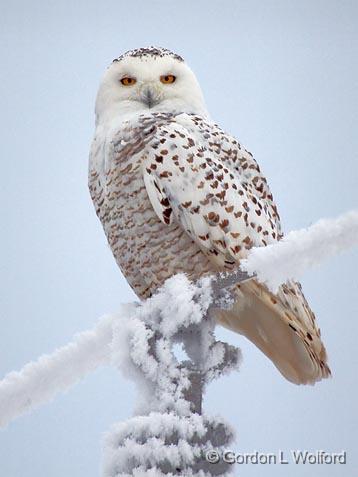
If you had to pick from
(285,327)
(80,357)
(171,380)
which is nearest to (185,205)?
(285,327)

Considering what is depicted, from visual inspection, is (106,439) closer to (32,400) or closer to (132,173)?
(32,400)

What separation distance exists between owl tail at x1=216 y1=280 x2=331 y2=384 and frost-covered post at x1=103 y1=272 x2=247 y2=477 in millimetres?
1016

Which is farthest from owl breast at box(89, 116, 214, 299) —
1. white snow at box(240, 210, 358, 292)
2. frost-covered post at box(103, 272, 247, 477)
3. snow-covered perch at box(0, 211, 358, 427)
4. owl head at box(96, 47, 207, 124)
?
white snow at box(240, 210, 358, 292)

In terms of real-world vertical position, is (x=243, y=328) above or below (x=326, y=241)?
above

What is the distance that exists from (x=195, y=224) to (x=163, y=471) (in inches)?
57.5

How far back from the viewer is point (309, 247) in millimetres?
1238

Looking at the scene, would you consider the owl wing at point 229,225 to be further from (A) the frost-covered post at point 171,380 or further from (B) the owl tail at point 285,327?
(A) the frost-covered post at point 171,380

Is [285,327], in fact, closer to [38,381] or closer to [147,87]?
[147,87]

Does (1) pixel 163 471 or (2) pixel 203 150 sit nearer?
(1) pixel 163 471

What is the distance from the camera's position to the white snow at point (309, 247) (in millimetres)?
1211

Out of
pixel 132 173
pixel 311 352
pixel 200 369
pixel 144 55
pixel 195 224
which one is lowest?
pixel 200 369

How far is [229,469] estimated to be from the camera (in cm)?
124

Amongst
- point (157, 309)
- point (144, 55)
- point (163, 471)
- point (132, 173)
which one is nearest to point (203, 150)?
point (132, 173)

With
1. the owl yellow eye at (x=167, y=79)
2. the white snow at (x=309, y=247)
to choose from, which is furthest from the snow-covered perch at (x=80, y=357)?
the owl yellow eye at (x=167, y=79)
